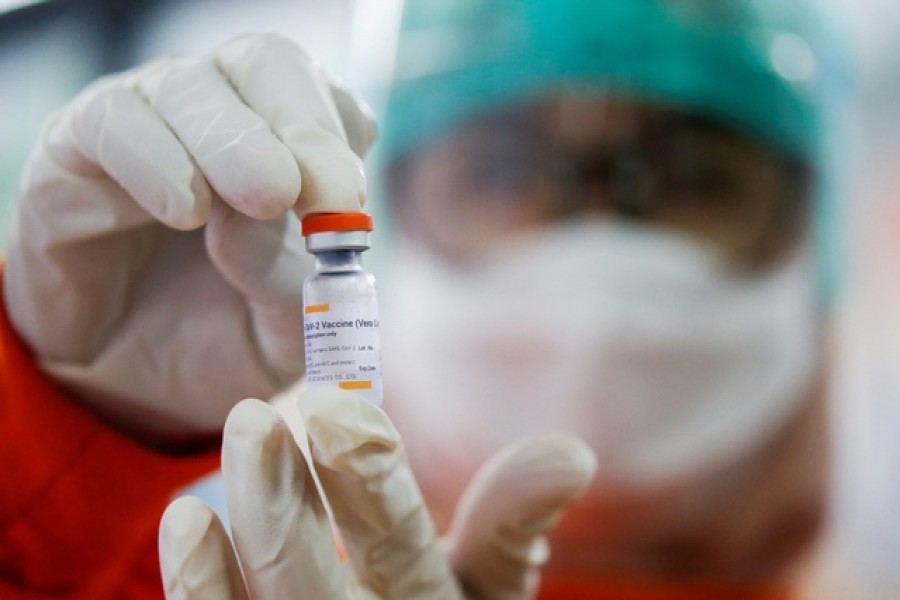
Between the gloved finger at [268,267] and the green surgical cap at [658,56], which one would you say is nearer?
the gloved finger at [268,267]

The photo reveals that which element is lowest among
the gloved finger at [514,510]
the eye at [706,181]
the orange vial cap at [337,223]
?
the gloved finger at [514,510]

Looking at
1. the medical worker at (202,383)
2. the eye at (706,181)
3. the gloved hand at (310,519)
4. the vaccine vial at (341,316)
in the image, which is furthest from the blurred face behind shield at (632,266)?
the vaccine vial at (341,316)

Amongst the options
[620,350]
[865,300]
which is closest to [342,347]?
[620,350]

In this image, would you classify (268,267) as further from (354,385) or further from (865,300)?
(865,300)

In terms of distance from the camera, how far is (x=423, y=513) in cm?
66

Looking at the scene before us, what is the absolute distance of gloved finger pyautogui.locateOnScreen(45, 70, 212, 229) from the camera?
1.96 ft

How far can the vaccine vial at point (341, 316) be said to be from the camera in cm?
55

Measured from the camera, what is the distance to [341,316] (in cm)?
55

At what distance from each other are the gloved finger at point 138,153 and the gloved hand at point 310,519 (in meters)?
0.15

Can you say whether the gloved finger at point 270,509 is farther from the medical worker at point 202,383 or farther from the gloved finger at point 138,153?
the gloved finger at point 138,153

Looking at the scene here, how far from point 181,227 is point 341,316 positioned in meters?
0.14

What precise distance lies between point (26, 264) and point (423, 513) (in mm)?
410

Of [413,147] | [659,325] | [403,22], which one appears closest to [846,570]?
[659,325]

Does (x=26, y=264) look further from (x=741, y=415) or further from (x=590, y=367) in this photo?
(x=741, y=415)
